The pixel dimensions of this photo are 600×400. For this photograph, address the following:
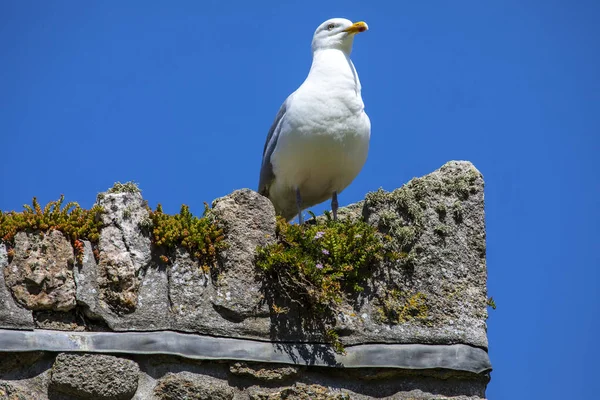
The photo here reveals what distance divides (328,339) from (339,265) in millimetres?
447

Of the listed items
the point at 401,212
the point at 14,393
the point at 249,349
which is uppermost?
the point at 401,212

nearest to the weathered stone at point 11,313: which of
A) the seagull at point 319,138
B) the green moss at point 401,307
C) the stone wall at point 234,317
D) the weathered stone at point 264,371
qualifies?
the stone wall at point 234,317

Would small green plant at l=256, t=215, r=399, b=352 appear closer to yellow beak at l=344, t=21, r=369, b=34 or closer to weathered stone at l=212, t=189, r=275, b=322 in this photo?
weathered stone at l=212, t=189, r=275, b=322

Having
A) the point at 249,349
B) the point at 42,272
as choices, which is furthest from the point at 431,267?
the point at 42,272

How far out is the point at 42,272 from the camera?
15.7ft

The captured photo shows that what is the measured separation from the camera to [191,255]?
16.8 feet

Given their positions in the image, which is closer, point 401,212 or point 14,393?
point 14,393

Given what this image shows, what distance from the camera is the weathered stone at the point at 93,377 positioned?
15.2 ft

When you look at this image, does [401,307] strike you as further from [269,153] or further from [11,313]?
[269,153]

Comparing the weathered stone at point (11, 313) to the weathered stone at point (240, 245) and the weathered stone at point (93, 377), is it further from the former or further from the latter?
the weathered stone at point (240, 245)

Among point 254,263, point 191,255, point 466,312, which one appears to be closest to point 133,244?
point 191,255

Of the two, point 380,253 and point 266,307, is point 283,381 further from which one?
point 380,253

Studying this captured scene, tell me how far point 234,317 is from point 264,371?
343mm

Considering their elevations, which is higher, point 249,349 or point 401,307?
point 401,307
